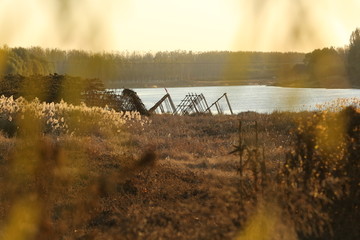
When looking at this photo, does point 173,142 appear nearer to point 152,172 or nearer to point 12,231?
point 152,172

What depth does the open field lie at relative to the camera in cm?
771

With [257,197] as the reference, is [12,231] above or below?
below

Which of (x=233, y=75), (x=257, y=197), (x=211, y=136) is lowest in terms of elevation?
(x=211, y=136)

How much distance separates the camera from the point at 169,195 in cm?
1084

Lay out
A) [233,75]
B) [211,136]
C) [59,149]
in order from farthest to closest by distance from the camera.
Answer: [211,136] < [59,149] < [233,75]

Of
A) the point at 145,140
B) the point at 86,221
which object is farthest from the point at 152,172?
the point at 145,140

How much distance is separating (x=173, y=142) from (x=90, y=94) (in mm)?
14591

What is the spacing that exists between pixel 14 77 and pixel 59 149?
24.3 metres

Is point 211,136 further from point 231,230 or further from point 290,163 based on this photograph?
point 231,230

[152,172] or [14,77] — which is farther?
[14,77]

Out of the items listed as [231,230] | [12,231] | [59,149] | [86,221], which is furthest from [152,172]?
[231,230]

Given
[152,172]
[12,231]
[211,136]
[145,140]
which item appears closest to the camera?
[12,231]

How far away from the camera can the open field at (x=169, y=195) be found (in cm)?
771

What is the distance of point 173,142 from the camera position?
20.4 meters
